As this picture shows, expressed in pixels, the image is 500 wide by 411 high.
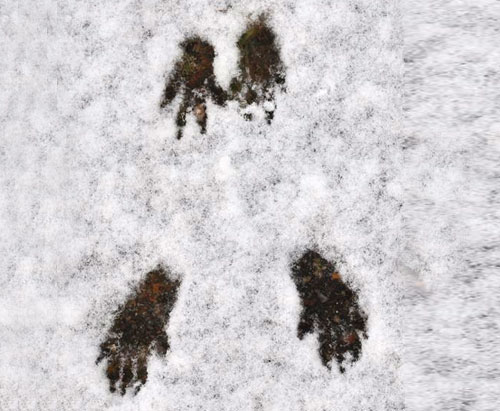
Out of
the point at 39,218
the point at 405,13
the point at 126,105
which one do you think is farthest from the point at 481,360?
the point at 39,218

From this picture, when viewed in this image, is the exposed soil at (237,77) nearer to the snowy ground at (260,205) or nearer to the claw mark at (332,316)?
the snowy ground at (260,205)

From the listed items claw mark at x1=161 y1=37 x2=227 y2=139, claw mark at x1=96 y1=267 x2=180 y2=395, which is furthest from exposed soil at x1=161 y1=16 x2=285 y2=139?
claw mark at x1=96 y1=267 x2=180 y2=395

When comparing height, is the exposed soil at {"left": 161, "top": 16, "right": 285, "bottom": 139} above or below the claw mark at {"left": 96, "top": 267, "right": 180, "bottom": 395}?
above

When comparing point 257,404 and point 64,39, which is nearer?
point 257,404

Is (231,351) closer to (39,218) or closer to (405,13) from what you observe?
(39,218)

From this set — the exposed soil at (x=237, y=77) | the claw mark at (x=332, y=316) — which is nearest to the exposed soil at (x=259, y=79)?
the exposed soil at (x=237, y=77)

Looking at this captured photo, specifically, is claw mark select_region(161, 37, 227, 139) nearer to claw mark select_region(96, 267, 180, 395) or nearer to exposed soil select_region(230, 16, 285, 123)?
exposed soil select_region(230, 16, 285, 123)
